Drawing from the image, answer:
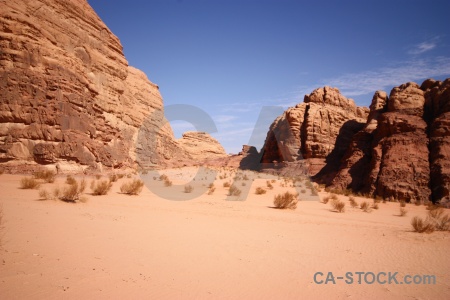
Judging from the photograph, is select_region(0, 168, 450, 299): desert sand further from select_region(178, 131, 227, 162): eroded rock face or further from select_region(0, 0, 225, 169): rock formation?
select_region(178, 131, 227, 162): eroded rock face

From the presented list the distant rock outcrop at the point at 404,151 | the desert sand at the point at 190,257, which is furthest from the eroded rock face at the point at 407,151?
the desert sand at the point at 190,257

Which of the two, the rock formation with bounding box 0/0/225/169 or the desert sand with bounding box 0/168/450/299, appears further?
the rock formation with bounding box 0/0/225/169

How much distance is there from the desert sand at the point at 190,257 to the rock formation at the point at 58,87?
8104mm

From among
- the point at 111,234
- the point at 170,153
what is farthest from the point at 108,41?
the point at 111,234

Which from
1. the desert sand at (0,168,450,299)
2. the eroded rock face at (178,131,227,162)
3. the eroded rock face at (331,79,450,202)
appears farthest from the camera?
the eroded rock face at (178,131,227,162)

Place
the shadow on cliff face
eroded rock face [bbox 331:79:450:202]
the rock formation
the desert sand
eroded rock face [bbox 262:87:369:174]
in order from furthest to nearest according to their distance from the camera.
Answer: eroded rock face [bbox 262:87:369:174], the shadow on cliff face, eroded rock face [bbox 331:79:450:202], the rock formation, the desert sand

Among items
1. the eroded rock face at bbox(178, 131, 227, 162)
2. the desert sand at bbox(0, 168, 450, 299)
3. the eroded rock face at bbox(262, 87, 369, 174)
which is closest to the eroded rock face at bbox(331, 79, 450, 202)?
the eroded rock face at bbox(262, 87, 369, 174)

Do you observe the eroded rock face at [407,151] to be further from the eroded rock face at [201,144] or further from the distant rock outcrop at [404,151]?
the eroded rock face at [201,144]

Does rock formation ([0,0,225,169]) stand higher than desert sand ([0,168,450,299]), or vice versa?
rock formation ([0,0,225,169])

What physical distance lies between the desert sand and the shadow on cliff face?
20028mm

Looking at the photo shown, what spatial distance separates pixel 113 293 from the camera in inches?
101

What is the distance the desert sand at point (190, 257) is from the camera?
277cm

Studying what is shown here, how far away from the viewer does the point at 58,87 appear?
14445 mm

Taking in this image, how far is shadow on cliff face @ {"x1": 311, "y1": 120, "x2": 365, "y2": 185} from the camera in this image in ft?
85.3
